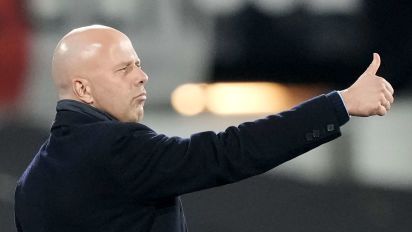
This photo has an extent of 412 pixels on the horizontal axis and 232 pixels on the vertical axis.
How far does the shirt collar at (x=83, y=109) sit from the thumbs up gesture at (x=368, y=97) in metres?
0.40

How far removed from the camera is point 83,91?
5.37 feet

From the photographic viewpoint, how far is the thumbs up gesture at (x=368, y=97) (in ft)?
4.84

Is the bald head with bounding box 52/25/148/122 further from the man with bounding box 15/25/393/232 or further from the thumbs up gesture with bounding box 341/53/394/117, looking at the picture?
the thumbs up gesture with bounding box 341/53/394/117

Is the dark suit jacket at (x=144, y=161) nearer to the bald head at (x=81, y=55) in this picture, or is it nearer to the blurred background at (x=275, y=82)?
the bald head at (x=81, y=55)

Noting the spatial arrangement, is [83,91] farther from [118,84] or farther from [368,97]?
[368,97]

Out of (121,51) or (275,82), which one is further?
(275,82)

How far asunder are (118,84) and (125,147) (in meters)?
0.15

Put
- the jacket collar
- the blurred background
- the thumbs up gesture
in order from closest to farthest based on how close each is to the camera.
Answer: the thumbs up gesture → the jacket collar → the blurred background

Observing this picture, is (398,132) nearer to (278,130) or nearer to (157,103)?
(157,103)

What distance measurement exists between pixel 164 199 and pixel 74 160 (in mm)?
160

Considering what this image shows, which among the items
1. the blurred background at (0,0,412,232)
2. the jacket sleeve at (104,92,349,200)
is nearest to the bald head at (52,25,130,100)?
the jacket sleeve at (104,92,349,200)

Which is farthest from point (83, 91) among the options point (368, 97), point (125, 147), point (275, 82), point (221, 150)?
point (275, 82)

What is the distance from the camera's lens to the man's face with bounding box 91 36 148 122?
5.35 ft

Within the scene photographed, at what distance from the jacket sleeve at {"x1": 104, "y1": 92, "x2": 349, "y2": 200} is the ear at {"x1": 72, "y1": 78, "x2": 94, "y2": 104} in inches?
5.3
